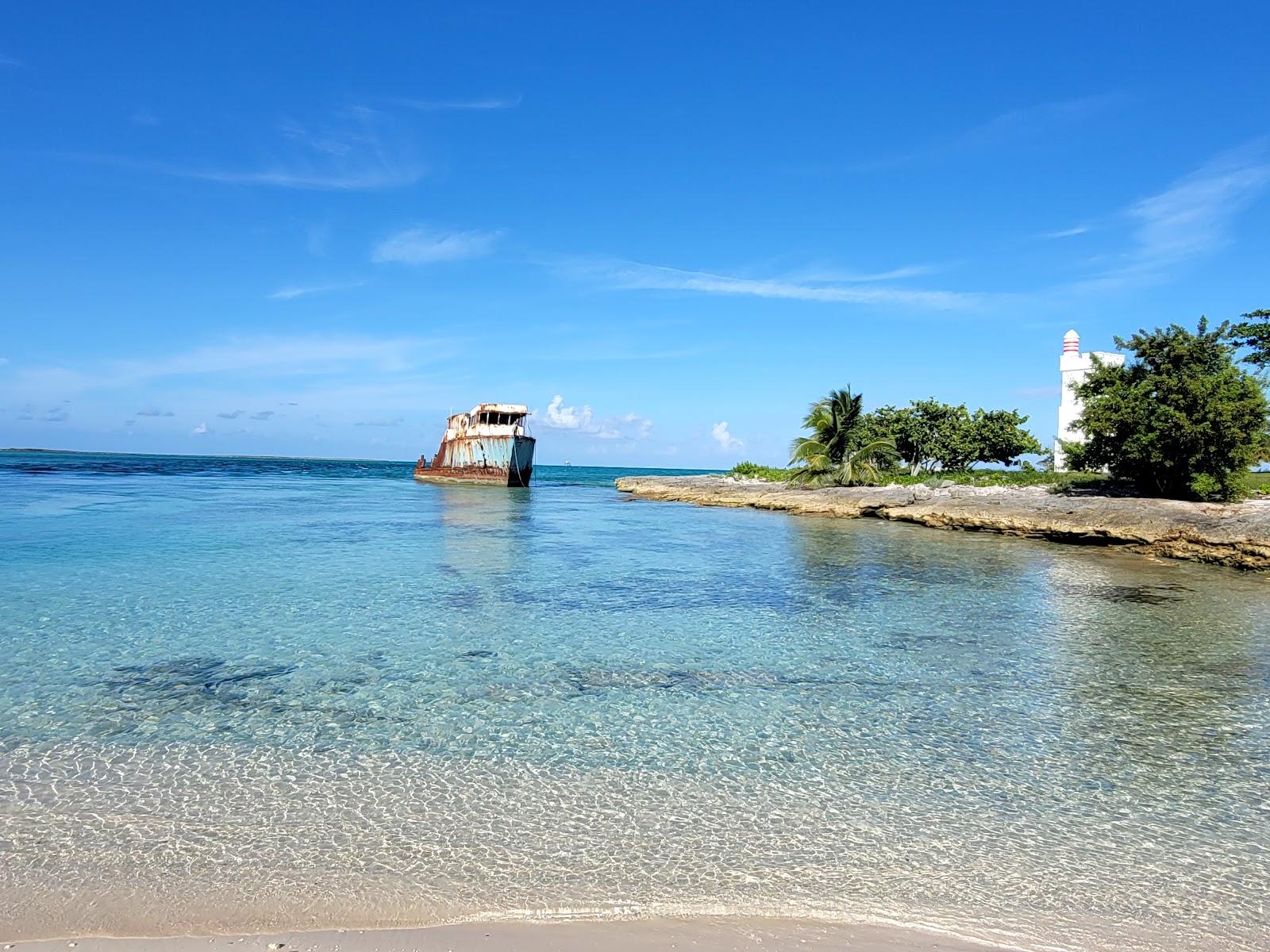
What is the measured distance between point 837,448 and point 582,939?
117ft

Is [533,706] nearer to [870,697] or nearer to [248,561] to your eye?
[870,697]

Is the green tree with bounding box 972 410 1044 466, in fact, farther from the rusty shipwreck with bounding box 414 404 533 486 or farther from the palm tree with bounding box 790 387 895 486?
the rusty shipwreck with bounding box 414 404 533 486

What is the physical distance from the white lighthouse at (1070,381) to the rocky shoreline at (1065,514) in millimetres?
7224

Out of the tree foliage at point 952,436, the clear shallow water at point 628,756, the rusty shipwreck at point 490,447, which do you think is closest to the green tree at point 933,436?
the tree foliage at point 952,436

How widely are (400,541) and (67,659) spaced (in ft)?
37.6

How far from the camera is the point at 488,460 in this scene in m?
46.3

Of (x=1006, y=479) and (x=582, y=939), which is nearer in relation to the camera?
(x=582, y=939)

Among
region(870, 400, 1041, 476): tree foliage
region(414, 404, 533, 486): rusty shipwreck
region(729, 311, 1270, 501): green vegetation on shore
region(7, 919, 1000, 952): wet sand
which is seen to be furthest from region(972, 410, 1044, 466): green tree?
region(7, 919, 1000, 952): wet sand

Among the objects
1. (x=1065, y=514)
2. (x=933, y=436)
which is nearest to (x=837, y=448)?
(x=933, y=436)

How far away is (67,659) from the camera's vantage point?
24.1 ft

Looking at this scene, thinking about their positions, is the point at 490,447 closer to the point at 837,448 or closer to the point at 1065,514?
the point at 837,448

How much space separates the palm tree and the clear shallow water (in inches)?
933

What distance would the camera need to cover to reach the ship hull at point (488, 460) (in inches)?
1805

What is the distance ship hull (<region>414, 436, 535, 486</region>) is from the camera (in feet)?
150
